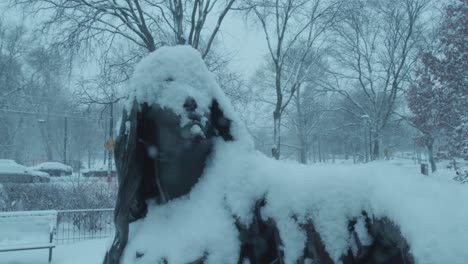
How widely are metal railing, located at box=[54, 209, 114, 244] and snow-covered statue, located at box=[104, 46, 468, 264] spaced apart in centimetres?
926

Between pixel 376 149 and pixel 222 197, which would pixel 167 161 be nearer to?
pixel 222 197

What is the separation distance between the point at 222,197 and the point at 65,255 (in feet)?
25.8

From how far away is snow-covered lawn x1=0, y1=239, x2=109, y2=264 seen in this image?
7.83 meters

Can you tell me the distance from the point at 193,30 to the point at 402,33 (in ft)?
41.1

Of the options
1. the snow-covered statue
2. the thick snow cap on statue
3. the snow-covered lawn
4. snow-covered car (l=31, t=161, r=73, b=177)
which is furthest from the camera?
snow-covered car (l=31, t=161, r=73, b=177)

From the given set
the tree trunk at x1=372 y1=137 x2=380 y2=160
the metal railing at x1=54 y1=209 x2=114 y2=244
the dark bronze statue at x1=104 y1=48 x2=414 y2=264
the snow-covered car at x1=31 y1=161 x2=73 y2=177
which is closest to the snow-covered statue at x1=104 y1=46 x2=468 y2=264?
the dark bronze statue at x1=104 y1=48 x2=414 y2=264

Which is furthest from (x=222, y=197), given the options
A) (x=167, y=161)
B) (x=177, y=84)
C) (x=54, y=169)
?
(x=54, y=169)

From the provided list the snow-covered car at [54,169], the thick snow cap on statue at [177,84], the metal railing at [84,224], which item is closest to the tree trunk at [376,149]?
the metal railing at [84,224]

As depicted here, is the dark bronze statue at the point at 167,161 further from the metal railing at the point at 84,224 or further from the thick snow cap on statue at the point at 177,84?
the metal railing at the point at 84,224

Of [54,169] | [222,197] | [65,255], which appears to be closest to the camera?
[222,197]

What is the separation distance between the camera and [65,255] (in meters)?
8.49

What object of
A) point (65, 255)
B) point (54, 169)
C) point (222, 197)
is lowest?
point (65, 255)

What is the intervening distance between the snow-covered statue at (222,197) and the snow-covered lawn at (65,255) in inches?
242

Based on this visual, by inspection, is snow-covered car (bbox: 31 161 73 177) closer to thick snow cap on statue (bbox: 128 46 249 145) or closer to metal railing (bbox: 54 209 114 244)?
metal railing (bbox: 54 209 114 244)
